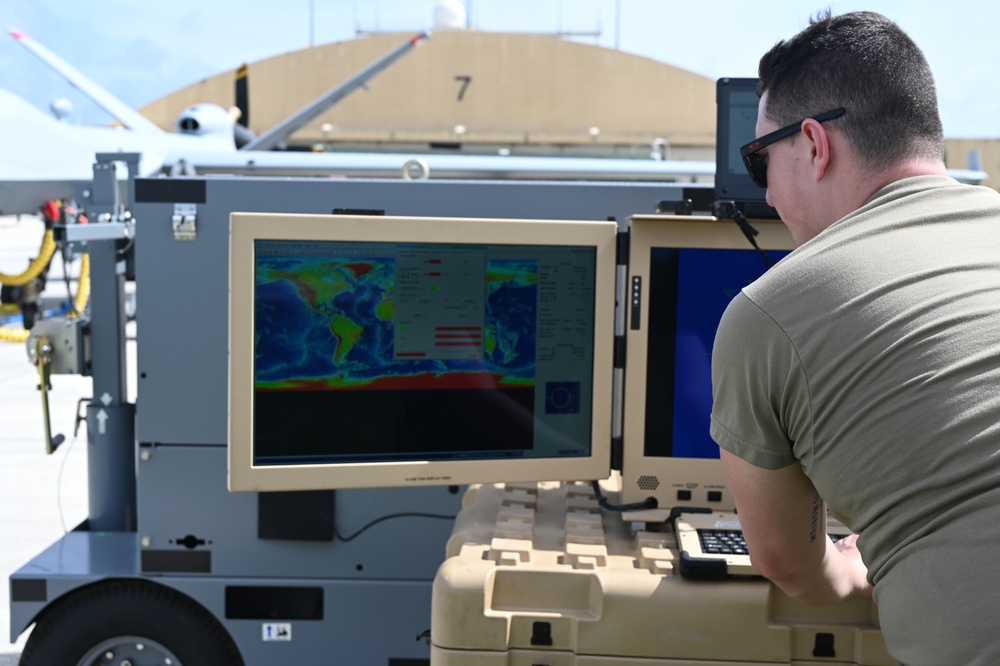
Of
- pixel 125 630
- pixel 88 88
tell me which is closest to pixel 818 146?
pixel 125 630

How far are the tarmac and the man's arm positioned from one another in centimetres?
227

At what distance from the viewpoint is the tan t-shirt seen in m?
1.15

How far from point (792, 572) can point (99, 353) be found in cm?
228

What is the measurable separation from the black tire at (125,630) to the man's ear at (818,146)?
224cm

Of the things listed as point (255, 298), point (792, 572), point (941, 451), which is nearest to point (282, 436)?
point (255, 298)

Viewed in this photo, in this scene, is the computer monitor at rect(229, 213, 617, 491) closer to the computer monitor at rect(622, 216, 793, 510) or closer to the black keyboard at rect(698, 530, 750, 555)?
the computer monitor at rect(622, 216, 793, 510)

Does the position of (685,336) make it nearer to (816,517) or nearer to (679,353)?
(679,353)

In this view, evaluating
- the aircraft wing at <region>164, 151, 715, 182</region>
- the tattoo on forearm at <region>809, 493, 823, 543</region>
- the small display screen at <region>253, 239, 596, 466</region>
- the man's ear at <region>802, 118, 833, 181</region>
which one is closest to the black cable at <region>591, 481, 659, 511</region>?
the small display screen at <region>253, 239, 596, 466</region>

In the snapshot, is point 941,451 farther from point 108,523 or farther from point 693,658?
point 108,523

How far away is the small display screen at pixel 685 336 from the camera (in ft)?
7.43

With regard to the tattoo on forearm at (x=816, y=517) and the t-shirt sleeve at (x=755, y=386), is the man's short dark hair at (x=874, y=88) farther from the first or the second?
the tattoo on forearm at (x=816, y=517)

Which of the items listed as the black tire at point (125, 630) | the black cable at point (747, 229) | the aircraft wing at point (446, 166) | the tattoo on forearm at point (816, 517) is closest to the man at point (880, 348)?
the tattoo on forearm at point (816, 517)

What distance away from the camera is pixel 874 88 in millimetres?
1322

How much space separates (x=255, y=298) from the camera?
208 cm
